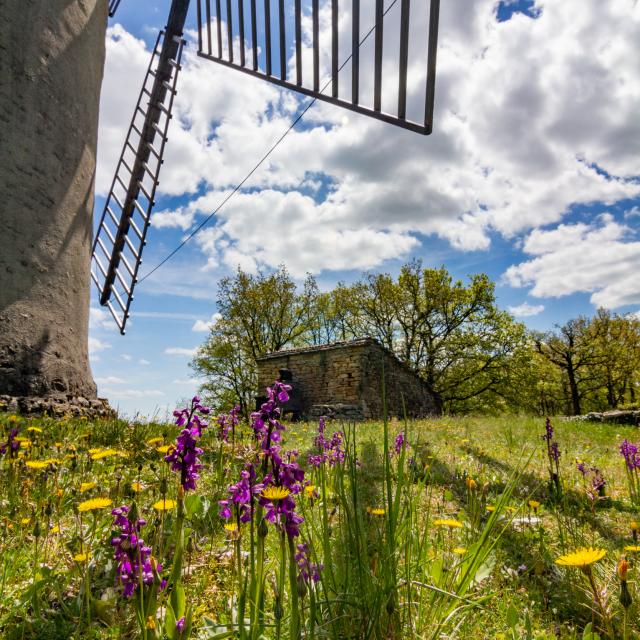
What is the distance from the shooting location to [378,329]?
30.6m

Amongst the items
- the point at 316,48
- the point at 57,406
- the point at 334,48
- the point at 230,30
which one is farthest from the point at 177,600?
the point at 230,30

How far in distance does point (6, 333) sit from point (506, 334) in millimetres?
27184

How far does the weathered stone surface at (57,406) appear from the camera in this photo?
19.2ft

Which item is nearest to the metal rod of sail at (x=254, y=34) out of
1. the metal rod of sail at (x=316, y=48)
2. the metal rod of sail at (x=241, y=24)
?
the metal rod of sail at (x=241, y=24)

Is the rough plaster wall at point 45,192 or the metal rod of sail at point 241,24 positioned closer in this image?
the rough plaster wall at point 45,192

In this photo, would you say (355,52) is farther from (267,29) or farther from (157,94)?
(157,94)

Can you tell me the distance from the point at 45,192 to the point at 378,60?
4937 millimetres

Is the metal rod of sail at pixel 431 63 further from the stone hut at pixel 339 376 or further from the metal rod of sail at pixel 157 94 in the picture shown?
the stone hut at pixel 339 376

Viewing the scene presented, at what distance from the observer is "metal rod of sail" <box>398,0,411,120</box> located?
17.0ft

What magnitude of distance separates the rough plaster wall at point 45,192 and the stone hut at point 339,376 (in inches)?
355

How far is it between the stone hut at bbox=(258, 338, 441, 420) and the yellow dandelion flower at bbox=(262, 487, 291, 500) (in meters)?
13.3

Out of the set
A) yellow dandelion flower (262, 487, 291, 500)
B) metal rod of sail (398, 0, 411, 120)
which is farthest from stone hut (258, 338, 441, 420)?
yellow dandelion flower (262, 487, 291, 500)

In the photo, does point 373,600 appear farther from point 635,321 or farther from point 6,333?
point 635,321

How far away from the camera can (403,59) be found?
5.19 metres
